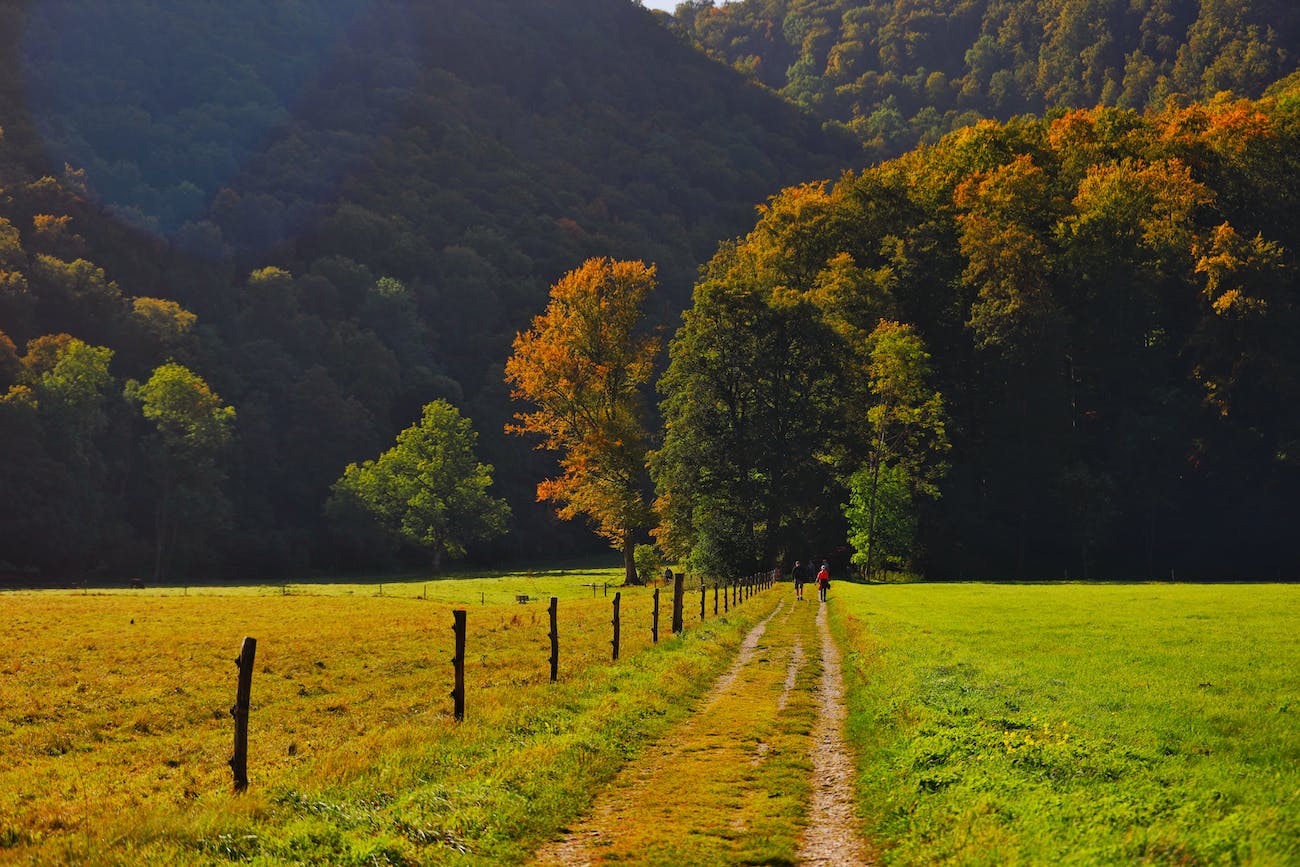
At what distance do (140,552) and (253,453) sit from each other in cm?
1865

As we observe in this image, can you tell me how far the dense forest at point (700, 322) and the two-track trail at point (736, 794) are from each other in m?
48.8

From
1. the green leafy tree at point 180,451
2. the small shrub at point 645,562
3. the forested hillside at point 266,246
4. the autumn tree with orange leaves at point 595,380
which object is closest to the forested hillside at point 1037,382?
the autumn tree with orange leaves at point 595,380

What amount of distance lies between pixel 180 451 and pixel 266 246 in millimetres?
52132

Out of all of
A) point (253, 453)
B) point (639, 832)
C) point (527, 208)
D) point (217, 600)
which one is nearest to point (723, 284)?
point (217, 600)

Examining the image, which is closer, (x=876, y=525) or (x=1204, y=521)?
(x=876, y=525)

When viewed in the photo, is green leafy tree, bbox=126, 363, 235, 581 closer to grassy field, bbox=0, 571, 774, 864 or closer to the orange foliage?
the orange foliage

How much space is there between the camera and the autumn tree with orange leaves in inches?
2603

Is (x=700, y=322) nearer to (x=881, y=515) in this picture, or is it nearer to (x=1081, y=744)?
(x=881, y=515)

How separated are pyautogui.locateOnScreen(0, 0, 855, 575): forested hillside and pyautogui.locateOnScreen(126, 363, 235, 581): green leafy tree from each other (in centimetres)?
35

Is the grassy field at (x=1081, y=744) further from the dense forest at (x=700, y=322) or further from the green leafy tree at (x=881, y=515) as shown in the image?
the dense forest at (x=700, y=322)

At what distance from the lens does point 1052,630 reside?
2820 centimetres

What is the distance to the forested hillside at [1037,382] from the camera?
67.1 metres

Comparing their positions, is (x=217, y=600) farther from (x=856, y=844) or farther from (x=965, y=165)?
(x=965, y=165)

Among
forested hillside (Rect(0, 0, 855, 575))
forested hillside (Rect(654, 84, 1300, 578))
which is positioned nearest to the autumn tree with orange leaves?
forested hillside (Rect(654, 84, 1300, 578))
